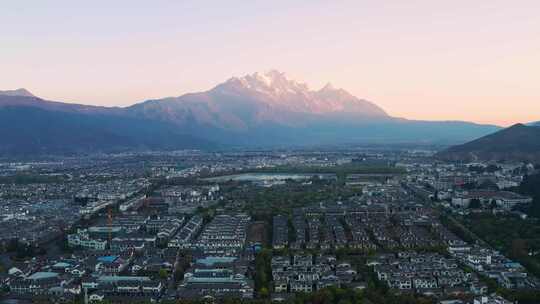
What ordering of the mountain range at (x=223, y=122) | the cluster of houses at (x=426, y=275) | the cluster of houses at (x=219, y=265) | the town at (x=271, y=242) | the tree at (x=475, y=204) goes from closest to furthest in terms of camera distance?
the cluster of houses at (x=219, y=265) < the cluster of houses at (x=426, y=275) < the town at (x=271, y=242) < the tree at (x=475, y=204) < the mountain range at (x=223, y=122)

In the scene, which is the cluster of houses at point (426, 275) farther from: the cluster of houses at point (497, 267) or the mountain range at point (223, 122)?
the mountain range at point (223, 122)

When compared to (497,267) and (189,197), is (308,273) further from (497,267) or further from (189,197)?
(189,197)

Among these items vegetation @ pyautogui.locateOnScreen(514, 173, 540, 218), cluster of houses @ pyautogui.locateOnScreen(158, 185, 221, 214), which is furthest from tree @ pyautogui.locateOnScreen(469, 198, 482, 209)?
cluster of houses @ pyautogui.locateOnScreen(158, 185, 221, 214)

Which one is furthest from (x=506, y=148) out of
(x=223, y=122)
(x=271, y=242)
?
(x=223, y=122)

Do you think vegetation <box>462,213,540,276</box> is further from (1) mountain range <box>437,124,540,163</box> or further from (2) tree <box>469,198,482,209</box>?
(1) mountain range <box>437,124,540,163</box>

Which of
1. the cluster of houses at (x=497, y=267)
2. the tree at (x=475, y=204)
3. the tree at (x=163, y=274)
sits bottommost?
the tree at (x=163, y=274)

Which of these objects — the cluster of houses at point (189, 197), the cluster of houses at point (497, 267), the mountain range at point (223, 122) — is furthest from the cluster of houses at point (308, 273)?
the mountain range at point (223, 122)
